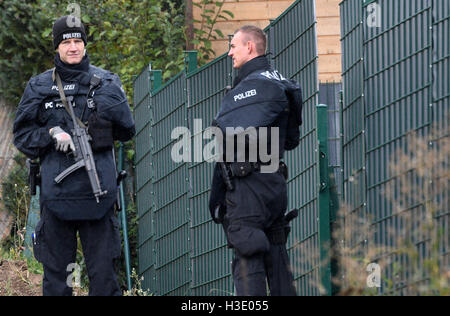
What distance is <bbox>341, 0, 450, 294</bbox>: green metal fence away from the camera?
19.7 feet

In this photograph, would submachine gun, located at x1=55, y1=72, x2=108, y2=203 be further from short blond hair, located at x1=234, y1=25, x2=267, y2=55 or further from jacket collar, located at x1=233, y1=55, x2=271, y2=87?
short blond hair, located at x1=234, y1=25, x2=267, y2=55

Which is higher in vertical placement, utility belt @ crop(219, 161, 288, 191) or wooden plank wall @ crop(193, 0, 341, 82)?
wooden plank wall @ crop(193, 0, 341, 82)

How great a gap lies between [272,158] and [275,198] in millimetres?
245

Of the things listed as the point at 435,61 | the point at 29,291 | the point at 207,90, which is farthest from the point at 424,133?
the point at 29,291

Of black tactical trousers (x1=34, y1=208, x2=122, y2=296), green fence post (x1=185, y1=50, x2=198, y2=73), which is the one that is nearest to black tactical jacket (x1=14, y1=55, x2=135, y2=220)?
black tactical trousers (x1=34, y1=208, x2=122, y2=296)

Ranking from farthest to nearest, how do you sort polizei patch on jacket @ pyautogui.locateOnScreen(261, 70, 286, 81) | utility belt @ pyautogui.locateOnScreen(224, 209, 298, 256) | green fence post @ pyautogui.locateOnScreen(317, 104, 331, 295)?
1. green fence post @ pyautogui.locateOnScreen(317, 104, 331, 295)
2. polizei patch on jacket @ pyautogui.locateOnScreen(261, 70, 286, 81)
3. utility belt @ pyautogui.locateOnScreen(224, 209, 298, 256)

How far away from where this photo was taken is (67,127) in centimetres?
643

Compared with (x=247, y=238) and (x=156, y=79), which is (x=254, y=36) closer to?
(x=247, y=238)

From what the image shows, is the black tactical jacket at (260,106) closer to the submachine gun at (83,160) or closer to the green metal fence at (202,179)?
the green metal fence at (202,179)

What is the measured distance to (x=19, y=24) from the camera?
1236cm

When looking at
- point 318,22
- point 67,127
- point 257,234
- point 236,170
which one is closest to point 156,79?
point 318,22

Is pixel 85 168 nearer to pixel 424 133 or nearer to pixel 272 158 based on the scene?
pixel 272 158

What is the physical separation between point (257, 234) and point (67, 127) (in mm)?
1424
